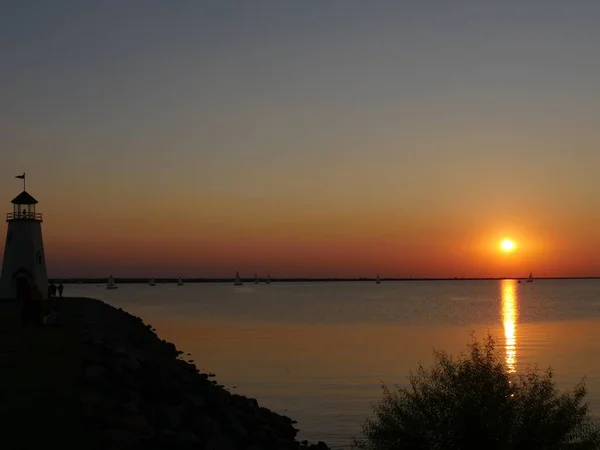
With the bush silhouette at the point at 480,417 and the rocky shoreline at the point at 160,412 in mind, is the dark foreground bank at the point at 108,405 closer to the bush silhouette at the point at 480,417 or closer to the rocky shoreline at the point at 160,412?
the rocky shoreline at the point at 160,412

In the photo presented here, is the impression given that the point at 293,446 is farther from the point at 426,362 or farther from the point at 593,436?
the point at 426,362

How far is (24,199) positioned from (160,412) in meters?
44.8

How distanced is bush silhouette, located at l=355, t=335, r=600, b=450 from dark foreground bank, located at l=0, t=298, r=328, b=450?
4.39 metres

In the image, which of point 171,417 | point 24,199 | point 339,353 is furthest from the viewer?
point 24,199

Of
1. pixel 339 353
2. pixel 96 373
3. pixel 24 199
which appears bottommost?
pixel 339 353

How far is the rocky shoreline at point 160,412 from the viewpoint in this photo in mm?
13797

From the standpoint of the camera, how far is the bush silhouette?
13.3 metres

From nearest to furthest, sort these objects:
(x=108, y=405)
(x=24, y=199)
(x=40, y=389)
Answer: (x=108, y=405), (x=40, y=389), (x=24, y=199)

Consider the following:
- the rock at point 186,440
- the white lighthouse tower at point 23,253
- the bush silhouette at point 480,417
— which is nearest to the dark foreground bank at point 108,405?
the rock at point 186,440

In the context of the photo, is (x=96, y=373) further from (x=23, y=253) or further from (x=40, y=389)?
(x=23, y=253)

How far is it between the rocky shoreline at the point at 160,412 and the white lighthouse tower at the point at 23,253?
30.7 m

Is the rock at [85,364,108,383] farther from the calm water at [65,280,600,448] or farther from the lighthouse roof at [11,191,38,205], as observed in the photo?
the lighthouse roof at [11,191,38,205]

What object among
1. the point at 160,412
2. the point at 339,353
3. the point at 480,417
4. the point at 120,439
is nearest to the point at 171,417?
the point at 160,412

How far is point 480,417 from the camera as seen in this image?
13.4 metres
